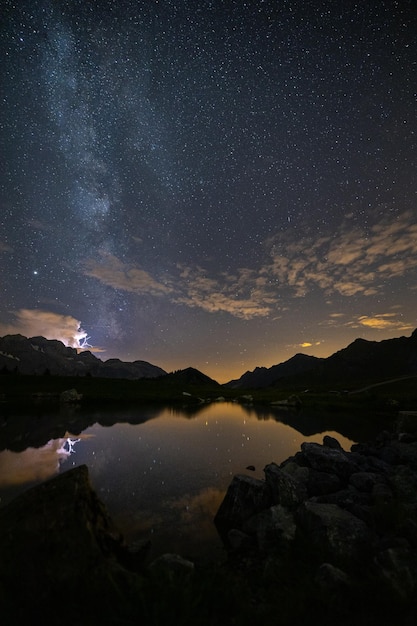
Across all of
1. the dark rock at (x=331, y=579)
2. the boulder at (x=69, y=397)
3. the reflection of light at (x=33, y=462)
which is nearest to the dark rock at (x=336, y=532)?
the dark rock at (x=331, y=579)

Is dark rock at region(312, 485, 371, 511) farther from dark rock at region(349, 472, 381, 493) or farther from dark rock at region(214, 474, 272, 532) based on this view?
dark rock at region(214, 474, 272, 532)

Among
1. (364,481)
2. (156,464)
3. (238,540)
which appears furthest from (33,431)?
(364,481)

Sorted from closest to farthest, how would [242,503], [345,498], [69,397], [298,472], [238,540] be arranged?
1. [238,540]
2. [345,498]
3. [242,503]
4. [298,472]
5. [69,397]

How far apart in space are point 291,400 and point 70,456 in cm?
7546

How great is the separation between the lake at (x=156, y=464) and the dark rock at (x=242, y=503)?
628 mm

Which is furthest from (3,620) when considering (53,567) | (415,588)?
(415,588)

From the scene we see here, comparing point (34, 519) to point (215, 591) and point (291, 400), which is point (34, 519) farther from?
point (291, 400)

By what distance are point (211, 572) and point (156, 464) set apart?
13953 millimetres

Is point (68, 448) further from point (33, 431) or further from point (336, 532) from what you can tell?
point (336, 532)

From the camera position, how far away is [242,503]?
39.7 ft

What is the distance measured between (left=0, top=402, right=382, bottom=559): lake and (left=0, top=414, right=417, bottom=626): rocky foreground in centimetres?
235

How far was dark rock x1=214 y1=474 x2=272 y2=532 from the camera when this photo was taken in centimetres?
1185

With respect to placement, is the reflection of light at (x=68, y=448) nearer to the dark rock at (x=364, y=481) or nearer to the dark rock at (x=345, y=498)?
the dark rock at (x=345, y=498)

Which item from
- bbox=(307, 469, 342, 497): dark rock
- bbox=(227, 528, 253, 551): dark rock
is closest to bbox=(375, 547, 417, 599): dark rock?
bbox=(227, 528, 253, 551): dark rock
